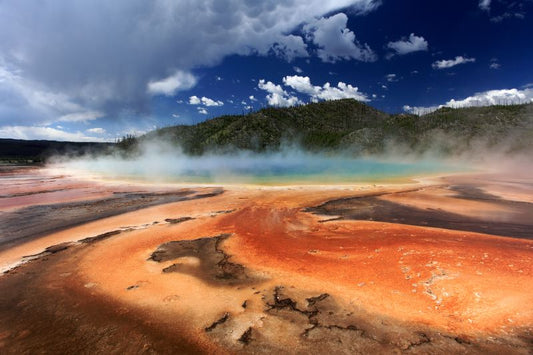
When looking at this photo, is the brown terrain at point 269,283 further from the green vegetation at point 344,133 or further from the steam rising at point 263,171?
the green vegetation at point 344,133

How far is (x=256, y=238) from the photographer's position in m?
8.28

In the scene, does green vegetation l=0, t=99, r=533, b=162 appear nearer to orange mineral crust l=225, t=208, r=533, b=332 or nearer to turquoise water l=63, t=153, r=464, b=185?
turquoise water l=63, t=153, r=464, b=185

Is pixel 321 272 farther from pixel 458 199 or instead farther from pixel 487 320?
pixel 458 199

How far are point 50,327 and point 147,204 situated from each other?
9439 millimetres

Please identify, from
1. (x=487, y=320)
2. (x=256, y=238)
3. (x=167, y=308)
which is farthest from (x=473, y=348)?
(x=256, y=238)

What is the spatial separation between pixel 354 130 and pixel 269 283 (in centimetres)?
10650

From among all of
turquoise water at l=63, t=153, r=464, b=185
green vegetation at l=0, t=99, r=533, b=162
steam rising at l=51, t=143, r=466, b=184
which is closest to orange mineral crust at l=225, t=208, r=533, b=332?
turquoise water at l=63, t=153, r=464, b=185

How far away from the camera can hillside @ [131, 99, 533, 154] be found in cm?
6662

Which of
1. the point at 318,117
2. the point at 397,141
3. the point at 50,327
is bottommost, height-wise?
the point at 50,327

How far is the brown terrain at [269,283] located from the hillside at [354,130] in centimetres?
6291

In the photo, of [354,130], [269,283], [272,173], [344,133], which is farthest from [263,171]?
[354,130]

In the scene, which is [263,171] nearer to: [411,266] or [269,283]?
[411,266]

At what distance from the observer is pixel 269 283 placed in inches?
215

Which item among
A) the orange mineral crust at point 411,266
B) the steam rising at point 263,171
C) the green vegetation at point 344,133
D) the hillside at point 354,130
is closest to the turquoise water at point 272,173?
the steam rising at point 263,171
